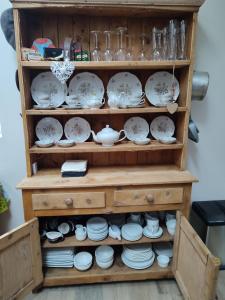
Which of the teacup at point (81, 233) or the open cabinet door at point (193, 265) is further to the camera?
the teacup at point (81, 233)

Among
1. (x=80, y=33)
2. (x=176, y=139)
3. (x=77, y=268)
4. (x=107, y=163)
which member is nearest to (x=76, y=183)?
(x=107, y=163)

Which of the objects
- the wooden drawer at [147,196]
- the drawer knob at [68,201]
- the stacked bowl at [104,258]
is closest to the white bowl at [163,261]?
the stacked bowl at [104,258]

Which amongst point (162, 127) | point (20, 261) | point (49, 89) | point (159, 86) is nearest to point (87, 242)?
point (20, 261)

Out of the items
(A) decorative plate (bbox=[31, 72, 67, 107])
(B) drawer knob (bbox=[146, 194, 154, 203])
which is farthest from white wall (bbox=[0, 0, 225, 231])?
(B) drawer knob (bbox=[146, 194, 154, 203])

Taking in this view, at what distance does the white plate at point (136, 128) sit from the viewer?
167 cm

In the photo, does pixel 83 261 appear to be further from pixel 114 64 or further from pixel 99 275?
pixel 114 64

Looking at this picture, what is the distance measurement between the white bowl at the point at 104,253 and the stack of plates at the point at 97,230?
16 centimetres

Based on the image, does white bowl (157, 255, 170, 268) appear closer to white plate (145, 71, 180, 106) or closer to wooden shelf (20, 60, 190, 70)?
white plate (145, 71, 180, 106)

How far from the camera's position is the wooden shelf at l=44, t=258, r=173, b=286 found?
5.07ft

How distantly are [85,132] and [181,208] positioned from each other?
0.85 metres

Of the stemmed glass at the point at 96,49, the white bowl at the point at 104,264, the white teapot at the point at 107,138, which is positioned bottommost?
the white bowl at the point at 104,264

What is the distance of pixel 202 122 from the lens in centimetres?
180

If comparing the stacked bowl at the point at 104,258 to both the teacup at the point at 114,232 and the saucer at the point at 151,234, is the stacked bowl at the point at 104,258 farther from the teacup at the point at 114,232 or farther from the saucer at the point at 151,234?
the saucer at the point at 151,234

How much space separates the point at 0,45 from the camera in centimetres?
156
